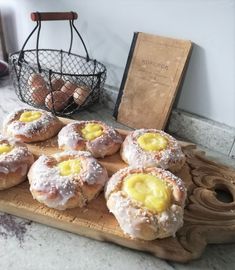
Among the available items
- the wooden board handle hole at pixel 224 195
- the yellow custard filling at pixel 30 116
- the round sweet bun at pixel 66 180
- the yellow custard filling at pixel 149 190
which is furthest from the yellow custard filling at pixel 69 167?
the wooden board handle hole at pixel 224 195

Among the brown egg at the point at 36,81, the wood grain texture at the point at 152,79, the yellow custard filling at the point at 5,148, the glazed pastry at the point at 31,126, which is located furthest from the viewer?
the brown egg at the point at 36,81

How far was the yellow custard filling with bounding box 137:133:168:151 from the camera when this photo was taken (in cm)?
77

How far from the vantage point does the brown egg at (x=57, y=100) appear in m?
1.02

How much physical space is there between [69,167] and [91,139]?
5.5 inches

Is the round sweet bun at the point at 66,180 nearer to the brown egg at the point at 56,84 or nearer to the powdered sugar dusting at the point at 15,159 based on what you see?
the powdered sugar dusting at the point at 15,159

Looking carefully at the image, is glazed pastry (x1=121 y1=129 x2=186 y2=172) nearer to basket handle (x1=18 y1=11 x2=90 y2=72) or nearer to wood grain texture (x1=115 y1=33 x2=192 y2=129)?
wood grain texture (x1=115 y1=33 x2=192 y2=129)

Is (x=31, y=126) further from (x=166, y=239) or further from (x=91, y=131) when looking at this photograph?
(x=166, y=239)

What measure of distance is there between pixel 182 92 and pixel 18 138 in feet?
1.75

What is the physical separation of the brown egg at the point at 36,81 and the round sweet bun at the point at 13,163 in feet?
1.15

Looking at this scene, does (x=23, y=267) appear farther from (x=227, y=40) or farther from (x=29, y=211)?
(x=227, y=40)

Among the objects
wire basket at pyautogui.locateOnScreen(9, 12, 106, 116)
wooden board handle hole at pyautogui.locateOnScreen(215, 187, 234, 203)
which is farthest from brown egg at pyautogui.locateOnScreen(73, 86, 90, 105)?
wooden board handle hole at pyautogui.locateOnScreen(215, 187, 234, 203)

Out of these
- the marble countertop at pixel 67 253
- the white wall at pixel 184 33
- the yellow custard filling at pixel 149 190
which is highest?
the white wall at pixel 184 33

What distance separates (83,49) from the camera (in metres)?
1.18

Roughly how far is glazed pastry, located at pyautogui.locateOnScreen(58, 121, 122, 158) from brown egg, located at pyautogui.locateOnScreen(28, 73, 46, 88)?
0.28 metres
